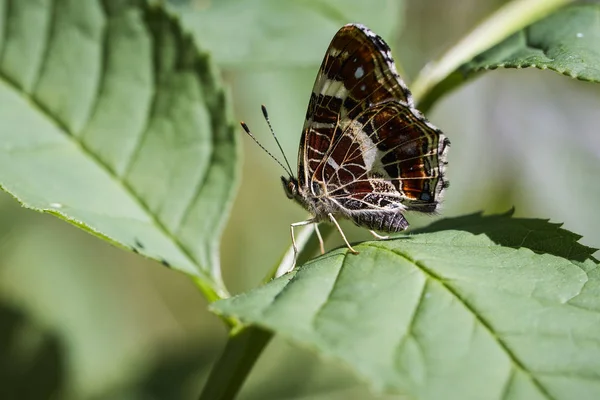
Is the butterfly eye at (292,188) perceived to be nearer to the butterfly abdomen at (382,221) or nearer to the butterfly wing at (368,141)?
the butterfly wing at (368,141)

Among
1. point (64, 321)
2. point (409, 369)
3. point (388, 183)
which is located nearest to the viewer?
point (409, 369)

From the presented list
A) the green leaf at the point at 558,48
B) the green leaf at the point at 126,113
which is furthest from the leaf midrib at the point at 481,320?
the green leaf at the point at 126,113

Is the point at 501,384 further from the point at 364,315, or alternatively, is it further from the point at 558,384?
the point at 364,315

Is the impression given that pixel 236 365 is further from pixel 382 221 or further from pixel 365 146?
pixel 365 146

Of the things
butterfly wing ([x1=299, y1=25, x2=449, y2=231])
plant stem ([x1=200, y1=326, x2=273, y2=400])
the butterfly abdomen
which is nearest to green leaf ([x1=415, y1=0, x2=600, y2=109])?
butterfly wing ([x1=299, y1=25, x2=449, y2=231])

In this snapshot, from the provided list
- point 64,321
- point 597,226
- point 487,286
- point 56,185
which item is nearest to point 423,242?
point 487,286

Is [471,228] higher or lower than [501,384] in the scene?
higher

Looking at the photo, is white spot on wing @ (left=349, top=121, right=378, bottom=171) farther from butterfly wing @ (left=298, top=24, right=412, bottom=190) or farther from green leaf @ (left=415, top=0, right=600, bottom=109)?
green leaf @ (left=415, top=0, right=600, bottom=109)
